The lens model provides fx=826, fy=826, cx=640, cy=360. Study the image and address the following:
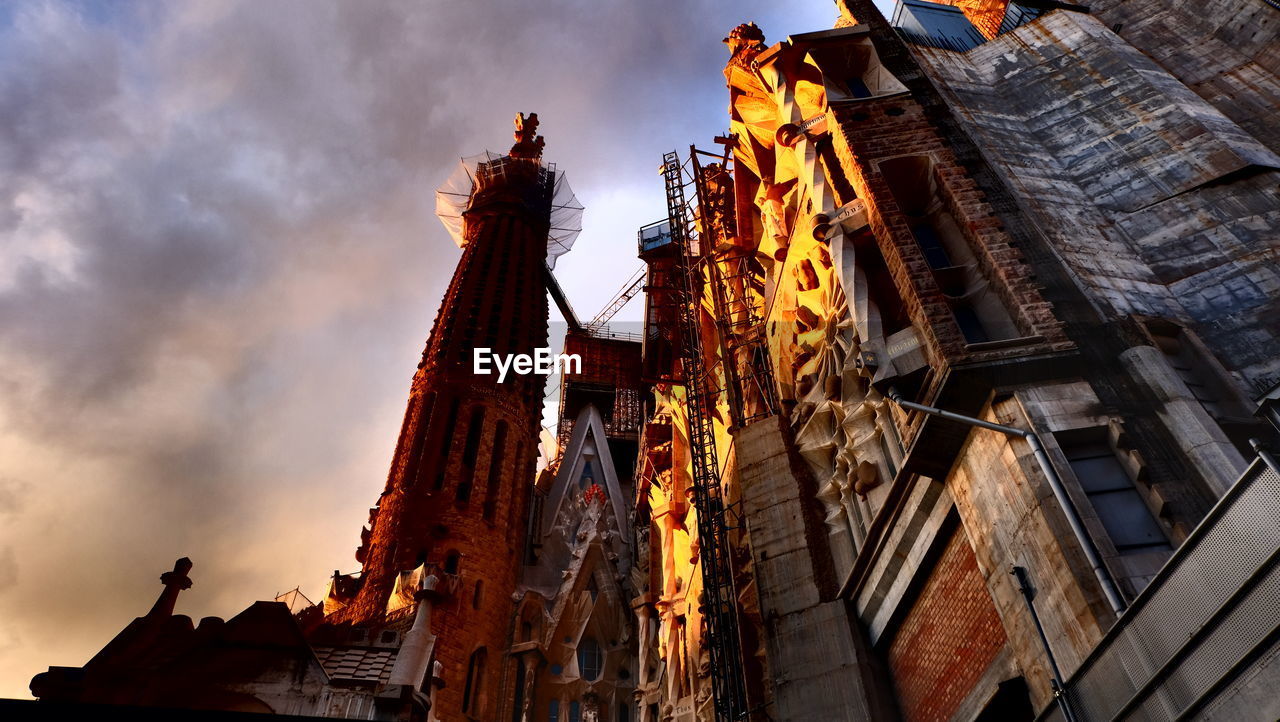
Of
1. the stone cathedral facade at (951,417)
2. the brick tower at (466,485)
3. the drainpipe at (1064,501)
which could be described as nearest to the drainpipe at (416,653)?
the stone cathedral facade at (951,417)

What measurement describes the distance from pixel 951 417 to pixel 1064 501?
1.68m

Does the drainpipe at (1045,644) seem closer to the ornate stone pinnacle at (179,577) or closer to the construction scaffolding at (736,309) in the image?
the construction scaffolding at (736,309)

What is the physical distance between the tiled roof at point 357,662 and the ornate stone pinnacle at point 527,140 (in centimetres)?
4208

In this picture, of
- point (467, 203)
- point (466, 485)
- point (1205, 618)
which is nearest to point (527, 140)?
point (467, 203)

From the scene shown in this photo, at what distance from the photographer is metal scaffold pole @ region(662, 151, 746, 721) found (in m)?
15.5

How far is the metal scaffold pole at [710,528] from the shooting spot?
15500 mm

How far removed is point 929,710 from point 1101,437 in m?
3.89

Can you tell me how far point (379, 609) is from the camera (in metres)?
28.4

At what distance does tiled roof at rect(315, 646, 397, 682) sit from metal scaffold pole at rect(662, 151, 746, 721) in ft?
23.5

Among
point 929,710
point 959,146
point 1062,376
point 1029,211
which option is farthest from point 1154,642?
point 959,146

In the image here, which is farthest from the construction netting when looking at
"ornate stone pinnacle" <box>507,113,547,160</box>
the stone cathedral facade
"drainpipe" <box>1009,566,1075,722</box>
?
"drainpipe" <box>1009,566,1075,722</box>

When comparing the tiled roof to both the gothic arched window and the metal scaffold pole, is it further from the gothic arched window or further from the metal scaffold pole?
the gothic arched window

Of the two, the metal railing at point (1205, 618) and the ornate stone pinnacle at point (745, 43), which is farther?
the ornate stone pinnacle at point (745, 43)

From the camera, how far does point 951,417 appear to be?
9086 millimetres
